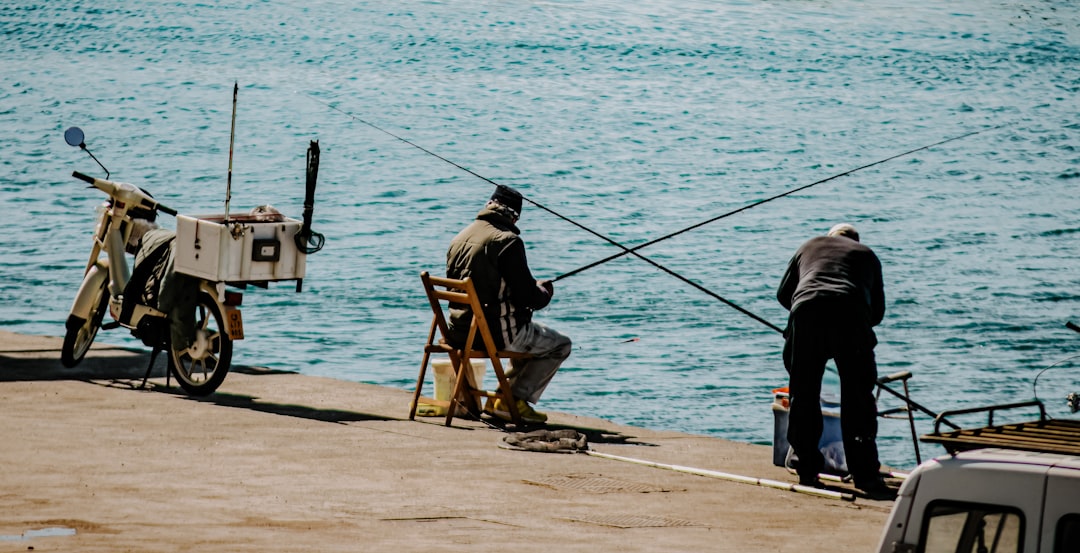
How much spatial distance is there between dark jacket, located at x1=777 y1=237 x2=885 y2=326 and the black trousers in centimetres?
4

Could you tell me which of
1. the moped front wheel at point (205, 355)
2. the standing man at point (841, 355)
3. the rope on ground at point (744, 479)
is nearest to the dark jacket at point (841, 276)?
the standing man at point (841, 355)

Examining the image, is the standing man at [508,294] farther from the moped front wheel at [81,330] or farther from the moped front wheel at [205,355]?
the moped front wheel at [81,330]

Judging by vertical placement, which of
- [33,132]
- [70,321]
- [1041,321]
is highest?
[70,321]

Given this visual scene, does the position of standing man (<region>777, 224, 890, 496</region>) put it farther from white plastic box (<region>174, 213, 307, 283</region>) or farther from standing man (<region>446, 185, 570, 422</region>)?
white plastic box (<region>174, 213, 307, 283</region>)

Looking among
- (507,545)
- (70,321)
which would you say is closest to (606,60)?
(70,321)

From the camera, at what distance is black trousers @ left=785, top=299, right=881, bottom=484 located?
6555 mm

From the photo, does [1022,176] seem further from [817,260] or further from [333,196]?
[817,260]

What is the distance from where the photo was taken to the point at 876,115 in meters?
51.3

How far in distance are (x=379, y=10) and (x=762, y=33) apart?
1385 centimetres

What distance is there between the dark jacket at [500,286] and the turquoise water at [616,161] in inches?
33.3

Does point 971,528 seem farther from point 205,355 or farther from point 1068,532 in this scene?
point 205,355

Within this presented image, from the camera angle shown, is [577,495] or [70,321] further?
[70,321]

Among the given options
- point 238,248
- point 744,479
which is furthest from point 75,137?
point 744,479

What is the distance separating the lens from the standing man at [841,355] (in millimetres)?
6559
